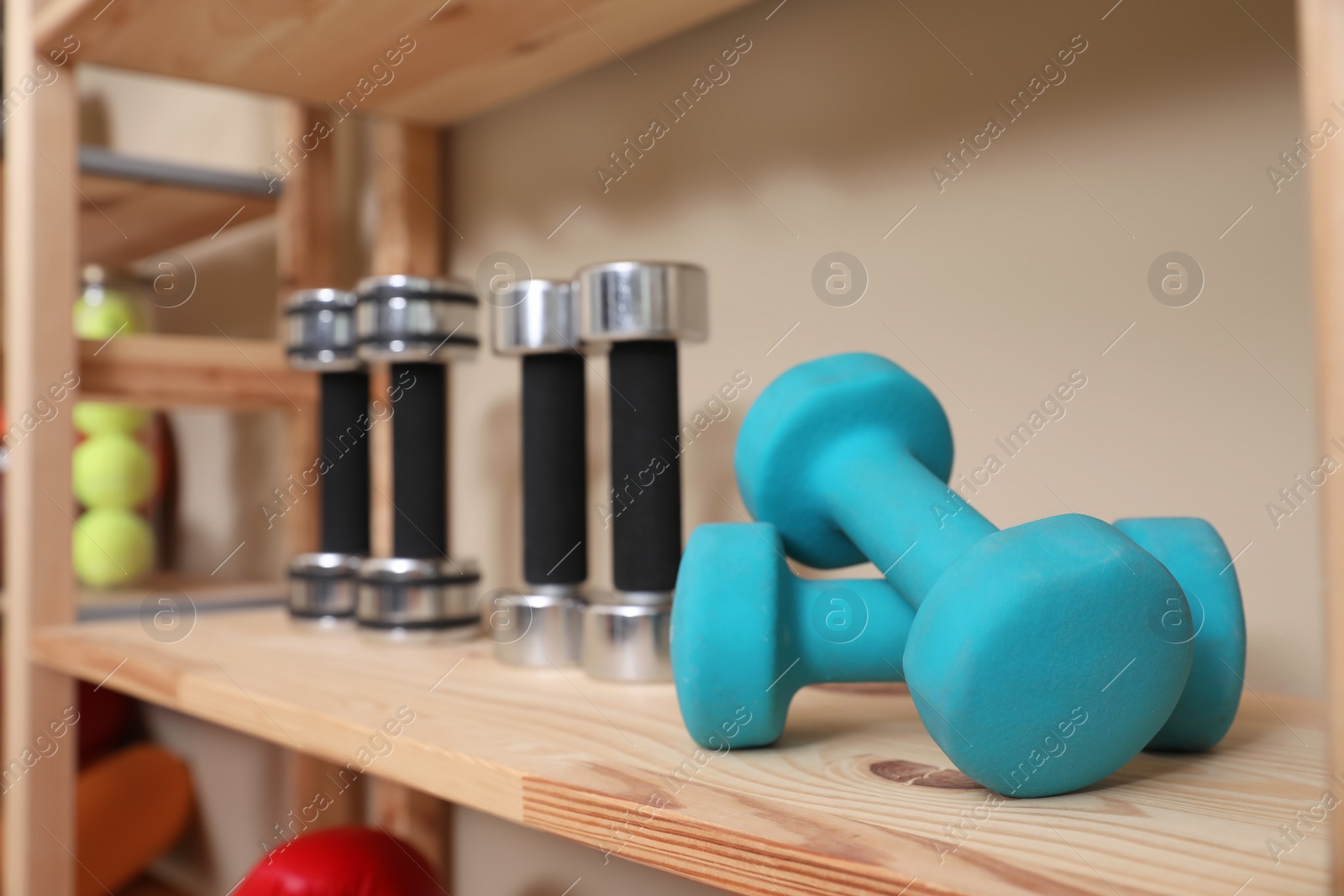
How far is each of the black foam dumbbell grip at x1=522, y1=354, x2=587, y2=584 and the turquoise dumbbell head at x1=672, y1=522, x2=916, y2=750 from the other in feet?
0.91

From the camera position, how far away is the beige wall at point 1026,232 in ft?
1.75

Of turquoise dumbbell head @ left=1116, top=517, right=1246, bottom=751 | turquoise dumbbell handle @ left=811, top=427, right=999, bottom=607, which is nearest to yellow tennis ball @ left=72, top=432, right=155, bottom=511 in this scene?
turquoise dumbbell handle @ left=811, top=427, right=999, bottom=607

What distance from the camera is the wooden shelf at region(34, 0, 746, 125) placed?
0.74 m

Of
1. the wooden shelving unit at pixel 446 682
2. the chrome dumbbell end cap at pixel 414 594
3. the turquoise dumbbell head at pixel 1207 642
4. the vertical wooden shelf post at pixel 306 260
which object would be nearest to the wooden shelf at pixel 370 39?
the wooden shelving unit at pixel 446 682

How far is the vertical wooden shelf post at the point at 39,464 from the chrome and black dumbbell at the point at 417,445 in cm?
26

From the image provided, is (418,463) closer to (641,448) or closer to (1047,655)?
(641,448)

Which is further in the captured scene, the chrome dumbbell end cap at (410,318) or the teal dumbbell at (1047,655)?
the chrome dumbbell end cap at (410,318)

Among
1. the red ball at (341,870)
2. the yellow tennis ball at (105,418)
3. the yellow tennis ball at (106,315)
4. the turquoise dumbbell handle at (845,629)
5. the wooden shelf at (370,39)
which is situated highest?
the wooden shelf at (370,39)

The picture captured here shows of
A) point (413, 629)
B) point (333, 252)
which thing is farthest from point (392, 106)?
point (413, 629)

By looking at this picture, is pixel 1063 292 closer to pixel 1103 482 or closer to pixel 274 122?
pixel 1103 482

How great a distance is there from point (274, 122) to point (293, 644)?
0.73 m

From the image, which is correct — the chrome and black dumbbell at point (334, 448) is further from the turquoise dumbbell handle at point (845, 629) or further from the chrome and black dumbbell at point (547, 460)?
the turquoise dumbbell handle at point (845, 629)

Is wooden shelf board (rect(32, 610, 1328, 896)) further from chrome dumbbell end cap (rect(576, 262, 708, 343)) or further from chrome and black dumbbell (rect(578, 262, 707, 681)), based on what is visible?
chrome dumbbell end cap (rect(576, 262, 708, 343))

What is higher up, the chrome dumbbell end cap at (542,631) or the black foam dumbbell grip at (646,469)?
the black foam dumbbell grip at (646,469)
